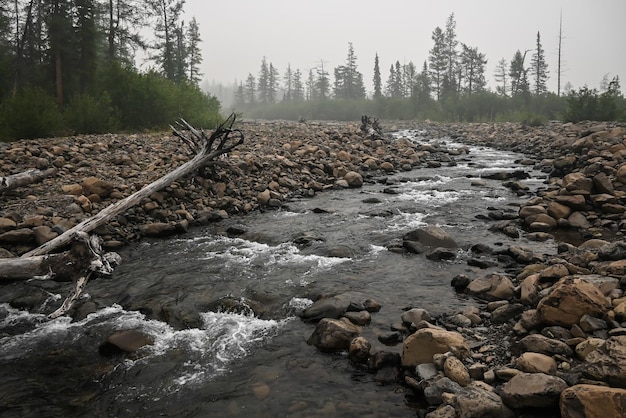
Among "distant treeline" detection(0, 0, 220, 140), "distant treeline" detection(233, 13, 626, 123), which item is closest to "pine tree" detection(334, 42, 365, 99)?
"distant treeline" detection(233, 13, 626, 123)

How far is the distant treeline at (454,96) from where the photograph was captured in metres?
28.2

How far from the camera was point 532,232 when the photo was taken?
8.30 m

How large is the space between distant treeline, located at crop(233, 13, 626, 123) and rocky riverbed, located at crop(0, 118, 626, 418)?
15.2 meters

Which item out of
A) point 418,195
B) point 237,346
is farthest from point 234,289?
point 418,195

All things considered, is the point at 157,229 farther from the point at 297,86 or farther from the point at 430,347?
the point at 297,86

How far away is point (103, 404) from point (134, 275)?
3.45 metres

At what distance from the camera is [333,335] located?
4.66 metres

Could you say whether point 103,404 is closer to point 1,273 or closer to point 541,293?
point 1,273

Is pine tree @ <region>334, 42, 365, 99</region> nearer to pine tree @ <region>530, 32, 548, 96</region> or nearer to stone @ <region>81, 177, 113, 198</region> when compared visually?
pine tree @ <region>530, 32, 548, 96</region>

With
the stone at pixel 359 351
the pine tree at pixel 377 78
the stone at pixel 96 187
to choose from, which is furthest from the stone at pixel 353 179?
the pine tree at pixel 377 78

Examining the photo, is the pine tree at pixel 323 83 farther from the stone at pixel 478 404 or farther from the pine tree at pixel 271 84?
the stone at pixel 478 404

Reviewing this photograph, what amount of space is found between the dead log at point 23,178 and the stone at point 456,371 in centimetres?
976

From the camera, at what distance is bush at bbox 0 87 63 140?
45.2ft

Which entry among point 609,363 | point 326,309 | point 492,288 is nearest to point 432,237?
point 492,288
